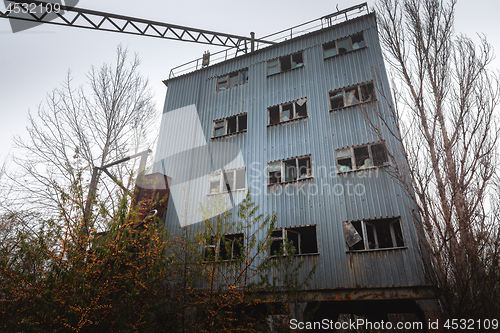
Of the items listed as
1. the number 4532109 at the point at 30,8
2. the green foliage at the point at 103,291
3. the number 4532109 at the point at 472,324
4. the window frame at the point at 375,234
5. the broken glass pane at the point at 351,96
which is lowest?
the number 4532109 at the point at 472,324

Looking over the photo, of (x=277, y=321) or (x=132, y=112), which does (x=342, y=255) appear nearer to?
(x=277, y=321)

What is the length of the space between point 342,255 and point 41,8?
65.2ft

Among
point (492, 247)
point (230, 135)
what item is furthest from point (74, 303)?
point (230, 135)

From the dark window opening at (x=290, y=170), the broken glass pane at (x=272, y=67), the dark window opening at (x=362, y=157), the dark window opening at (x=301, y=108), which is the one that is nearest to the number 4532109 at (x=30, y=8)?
the broken glass pane at (x=272, y=67)

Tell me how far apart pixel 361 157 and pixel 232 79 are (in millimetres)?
9279

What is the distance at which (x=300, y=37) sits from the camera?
53.6 ft

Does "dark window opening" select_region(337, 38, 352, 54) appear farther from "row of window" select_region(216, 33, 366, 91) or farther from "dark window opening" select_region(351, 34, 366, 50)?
"dark window opening" select_region(351, 34, 366, 50)

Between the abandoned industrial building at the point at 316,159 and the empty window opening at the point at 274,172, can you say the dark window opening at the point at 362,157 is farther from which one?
the empty window opening at the point at 274,172

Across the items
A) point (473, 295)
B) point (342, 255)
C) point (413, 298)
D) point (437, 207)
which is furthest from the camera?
point (342, 255)

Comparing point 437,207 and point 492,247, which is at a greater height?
point 437,207

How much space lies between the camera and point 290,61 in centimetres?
1612

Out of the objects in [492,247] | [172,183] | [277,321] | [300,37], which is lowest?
[277,321]

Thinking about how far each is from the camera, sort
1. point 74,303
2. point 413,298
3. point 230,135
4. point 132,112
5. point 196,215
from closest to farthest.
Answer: point 74,303 < point 413,298 < point 196,215 < point 230,135 < point 132,112

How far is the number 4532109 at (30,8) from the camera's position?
615 inches
